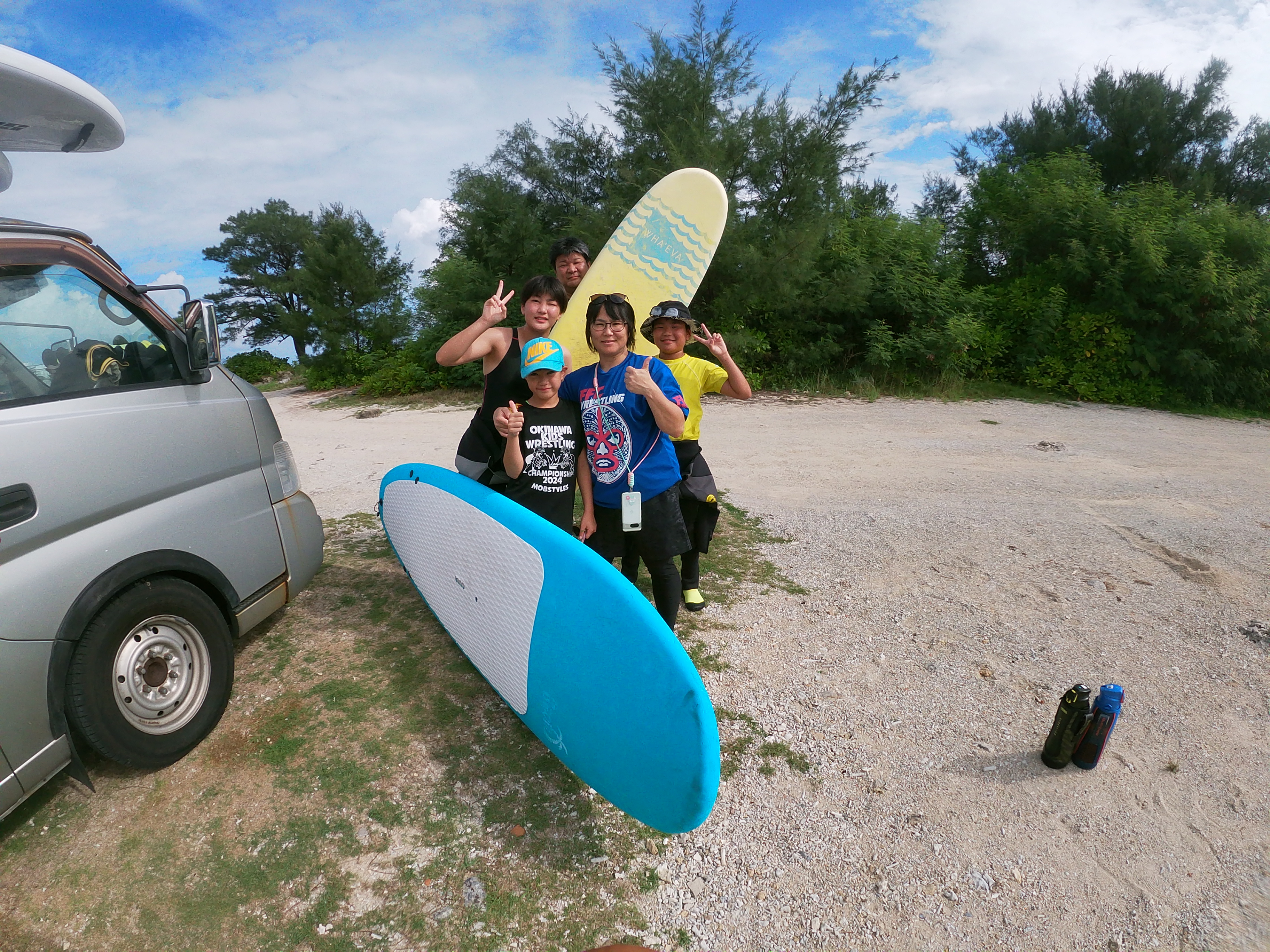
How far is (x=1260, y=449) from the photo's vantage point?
8.44m

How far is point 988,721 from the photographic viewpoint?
2877mm

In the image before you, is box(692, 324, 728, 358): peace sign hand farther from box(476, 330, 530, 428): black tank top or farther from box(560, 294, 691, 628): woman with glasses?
box(476, 330, 530, 428): black tank top

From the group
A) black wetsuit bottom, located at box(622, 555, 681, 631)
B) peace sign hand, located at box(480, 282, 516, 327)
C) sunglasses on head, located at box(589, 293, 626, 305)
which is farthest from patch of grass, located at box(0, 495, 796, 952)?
sunglasses on head, located at box(589, 293, 626, 305)

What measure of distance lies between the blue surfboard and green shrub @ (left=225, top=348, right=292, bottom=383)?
71.2 ft

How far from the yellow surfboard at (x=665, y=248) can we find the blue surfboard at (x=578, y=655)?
6.03 feet

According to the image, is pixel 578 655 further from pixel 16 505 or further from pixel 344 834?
pixel 16 505

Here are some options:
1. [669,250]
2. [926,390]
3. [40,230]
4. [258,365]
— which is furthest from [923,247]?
[258,365]

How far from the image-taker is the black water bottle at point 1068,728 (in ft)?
8.24

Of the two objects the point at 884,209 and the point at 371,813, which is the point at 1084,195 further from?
the point at 371,813

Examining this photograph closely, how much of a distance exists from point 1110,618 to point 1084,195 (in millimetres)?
12436

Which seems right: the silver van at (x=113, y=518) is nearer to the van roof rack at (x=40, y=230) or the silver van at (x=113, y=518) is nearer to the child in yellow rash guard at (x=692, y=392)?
the van roof rack at (x=40, y=230)

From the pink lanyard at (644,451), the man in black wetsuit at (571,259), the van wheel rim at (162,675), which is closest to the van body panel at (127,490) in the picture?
the van wheel rim at (162,675)

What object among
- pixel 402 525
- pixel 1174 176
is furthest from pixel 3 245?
pixel 1174 176

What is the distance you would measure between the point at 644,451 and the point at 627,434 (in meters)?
0.11
